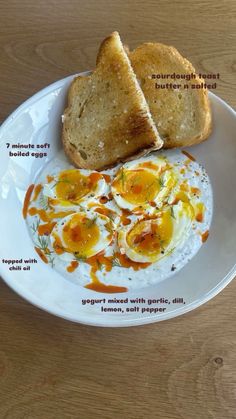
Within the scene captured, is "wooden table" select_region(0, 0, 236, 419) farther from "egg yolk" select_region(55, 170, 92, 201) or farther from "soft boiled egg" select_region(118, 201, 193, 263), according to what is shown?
"egg yolk" select_region(55, 170, 92, 201)

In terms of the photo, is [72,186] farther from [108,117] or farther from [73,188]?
[108,117]

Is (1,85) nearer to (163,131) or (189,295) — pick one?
(163,131)

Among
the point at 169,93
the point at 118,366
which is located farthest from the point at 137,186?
the point at 118,366

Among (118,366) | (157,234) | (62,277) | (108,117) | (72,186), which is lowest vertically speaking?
(118,366)

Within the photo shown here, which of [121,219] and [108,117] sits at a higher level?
[108,117]

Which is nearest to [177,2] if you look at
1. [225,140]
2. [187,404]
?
[225,140]

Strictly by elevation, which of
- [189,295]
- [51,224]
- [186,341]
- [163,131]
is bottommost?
[186,341]

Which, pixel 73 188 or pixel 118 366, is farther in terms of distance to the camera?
pixel 73 188
